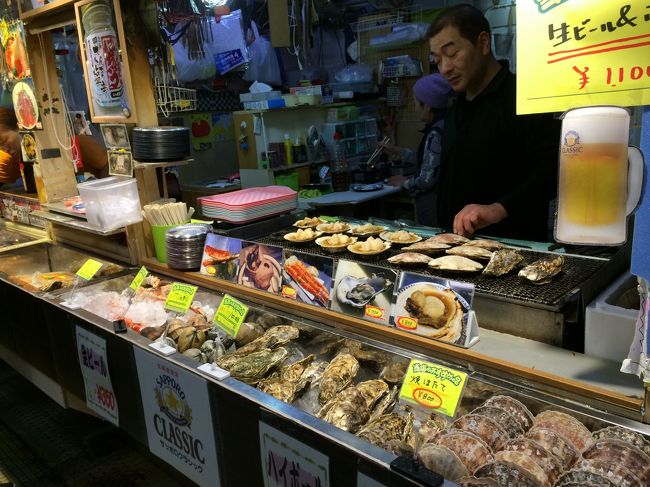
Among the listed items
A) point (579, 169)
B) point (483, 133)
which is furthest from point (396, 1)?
point (579, 169)

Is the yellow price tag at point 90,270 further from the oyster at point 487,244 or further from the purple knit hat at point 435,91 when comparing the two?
the purple knit hat at point 435,91

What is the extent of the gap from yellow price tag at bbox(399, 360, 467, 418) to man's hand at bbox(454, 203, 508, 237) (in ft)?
3.46

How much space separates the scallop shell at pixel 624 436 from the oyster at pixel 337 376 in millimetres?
811

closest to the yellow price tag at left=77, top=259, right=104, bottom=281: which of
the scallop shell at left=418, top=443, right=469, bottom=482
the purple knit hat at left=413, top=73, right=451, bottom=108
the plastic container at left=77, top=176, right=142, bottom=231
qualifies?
the plastic container at left=77, top=176, right=142, bottom=231

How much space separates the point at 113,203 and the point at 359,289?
5.52ft

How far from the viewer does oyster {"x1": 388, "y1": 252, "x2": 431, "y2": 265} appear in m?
2.21

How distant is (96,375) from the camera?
2.50 meters

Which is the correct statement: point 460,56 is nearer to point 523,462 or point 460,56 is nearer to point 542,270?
point 542,270

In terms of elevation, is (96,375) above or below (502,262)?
below

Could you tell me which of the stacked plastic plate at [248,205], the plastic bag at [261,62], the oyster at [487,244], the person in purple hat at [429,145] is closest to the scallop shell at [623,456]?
the oyster at [487,244]

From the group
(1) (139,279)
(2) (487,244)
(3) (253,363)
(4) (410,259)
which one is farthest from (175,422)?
(2) (487,244)

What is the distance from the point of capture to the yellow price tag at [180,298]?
8.05 feet

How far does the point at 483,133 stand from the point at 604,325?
1786mm

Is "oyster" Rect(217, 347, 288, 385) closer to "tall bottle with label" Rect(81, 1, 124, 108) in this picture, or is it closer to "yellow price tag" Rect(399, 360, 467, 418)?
"yellow price tag" Rect(399, 360, 467, 418)
